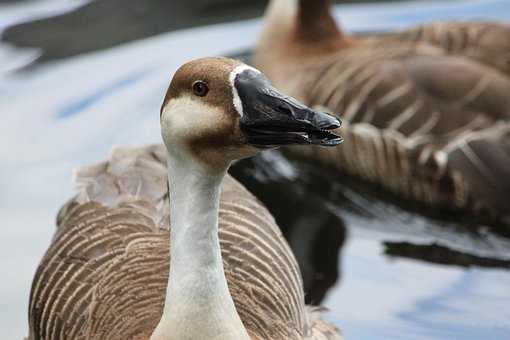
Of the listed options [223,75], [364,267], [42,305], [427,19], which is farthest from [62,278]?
[427,19]

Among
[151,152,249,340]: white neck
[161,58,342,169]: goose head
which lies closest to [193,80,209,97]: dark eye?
[161,58,342,169]: goose head

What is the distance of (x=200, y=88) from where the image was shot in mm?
4098

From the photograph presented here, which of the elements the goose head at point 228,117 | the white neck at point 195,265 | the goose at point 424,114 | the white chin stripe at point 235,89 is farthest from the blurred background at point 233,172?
the white chin stripe at point 235,89

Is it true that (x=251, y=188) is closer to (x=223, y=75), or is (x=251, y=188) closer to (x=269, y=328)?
(x=269, y=328)

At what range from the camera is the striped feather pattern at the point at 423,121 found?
7305 millimetres

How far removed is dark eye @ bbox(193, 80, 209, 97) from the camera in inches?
161

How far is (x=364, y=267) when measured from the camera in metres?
7.04

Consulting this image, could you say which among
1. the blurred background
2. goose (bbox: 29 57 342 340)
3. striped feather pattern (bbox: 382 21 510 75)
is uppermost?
goose (bbox: 29 57 342 340)

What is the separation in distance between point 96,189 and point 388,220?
228 centimetres

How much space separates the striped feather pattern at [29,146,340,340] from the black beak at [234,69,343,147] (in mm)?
1108

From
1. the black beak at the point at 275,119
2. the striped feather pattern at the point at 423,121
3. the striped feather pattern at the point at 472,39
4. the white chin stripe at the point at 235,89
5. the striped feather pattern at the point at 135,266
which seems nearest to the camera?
the black beak at the point at 275,119

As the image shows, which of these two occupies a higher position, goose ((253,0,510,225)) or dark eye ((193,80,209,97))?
dark eye ((193,80,209,97))

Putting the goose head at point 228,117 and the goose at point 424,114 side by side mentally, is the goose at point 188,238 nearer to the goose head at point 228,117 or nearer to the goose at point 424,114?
the goose head at point 228,117

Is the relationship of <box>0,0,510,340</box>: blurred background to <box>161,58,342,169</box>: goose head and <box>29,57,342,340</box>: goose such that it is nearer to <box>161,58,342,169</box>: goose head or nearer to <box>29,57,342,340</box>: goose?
<box>29,57,342,340</box>: goose
